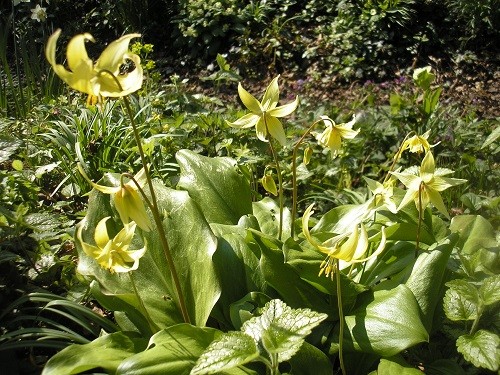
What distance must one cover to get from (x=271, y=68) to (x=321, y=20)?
851 millimetres

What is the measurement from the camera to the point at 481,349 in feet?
4.67

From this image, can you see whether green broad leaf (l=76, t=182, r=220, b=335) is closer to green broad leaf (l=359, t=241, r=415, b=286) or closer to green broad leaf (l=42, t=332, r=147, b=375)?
green broad leaf (l=42, t=332, r=147, b=375)

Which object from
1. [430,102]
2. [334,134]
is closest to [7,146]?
[334,134]

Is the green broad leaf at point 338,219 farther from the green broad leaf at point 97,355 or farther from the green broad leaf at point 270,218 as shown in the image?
the green broad leaf at point 97,355

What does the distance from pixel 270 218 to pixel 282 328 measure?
0.88m

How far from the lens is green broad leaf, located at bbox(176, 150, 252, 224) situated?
212cm

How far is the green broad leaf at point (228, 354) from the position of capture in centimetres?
124

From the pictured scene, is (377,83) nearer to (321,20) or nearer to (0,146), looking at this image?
(321,20)

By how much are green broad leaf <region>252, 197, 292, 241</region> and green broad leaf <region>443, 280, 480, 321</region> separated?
0.67m

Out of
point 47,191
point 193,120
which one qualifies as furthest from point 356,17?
point 47,191

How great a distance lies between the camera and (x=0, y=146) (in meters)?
2.16

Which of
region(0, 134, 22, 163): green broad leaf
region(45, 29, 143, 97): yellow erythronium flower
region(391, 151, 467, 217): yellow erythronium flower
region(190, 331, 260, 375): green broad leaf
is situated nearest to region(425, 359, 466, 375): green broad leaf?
region(391, 151, 467, 217): yellow erythronium flower

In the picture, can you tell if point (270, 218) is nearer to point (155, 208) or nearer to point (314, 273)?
point (314, 273)

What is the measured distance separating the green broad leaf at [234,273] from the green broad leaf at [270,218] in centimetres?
19
